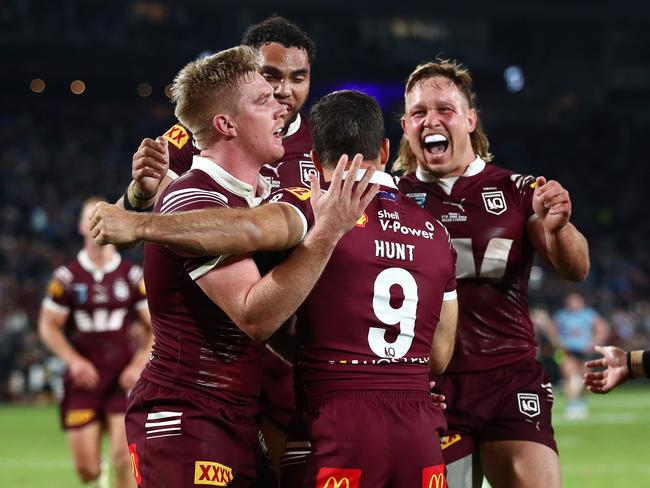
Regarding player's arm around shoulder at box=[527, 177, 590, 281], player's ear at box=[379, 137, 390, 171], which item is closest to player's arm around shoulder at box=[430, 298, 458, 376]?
player's ear at box=[379, 137, 390, 171]

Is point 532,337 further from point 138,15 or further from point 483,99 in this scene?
point 483,99

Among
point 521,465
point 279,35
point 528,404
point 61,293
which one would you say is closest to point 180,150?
point 279,35

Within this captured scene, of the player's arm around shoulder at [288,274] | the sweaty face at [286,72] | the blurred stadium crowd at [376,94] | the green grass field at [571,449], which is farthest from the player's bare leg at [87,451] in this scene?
the blurred stadium crowd at [376,94]

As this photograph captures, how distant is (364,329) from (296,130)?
75.5 inches

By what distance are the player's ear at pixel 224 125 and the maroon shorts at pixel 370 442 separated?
3.66 feet

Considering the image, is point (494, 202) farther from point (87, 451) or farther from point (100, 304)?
point (100, 304)

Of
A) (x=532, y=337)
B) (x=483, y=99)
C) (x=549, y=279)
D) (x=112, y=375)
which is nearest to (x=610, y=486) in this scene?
(x=112, y=375)

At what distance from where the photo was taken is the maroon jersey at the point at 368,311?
4391mm

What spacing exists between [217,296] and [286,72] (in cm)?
203

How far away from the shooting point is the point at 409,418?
4.38m

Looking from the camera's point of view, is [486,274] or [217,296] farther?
[486,274]

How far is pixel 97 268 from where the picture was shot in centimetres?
1081

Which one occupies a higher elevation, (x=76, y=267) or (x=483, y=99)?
(x=483, y=99)

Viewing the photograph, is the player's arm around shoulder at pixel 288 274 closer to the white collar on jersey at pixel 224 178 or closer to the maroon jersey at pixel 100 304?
the white collar on jersey at pixel 224 178
